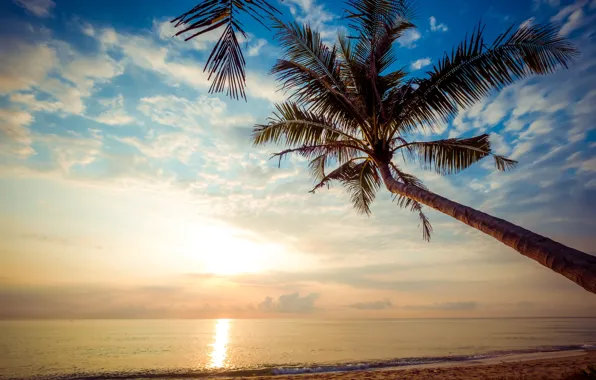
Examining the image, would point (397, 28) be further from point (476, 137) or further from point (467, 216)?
point (467, 216)

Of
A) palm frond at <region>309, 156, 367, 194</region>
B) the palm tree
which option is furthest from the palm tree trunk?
palm frond at <region>309, 156, 367, 194</region>

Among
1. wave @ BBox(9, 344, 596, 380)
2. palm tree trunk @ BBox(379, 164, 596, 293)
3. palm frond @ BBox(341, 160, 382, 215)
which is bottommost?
wave @ BBox(9, 344, 596, 380)

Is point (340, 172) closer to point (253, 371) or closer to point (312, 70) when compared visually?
point (312, 70)

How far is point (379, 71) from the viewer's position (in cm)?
797

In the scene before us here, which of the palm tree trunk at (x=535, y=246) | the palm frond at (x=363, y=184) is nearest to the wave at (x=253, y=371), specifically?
the palm frond at (x=363, y=184)

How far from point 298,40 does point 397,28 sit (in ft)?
7.83

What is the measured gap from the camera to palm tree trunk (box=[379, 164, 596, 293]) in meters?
2.82

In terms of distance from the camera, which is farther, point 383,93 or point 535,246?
point 383,93

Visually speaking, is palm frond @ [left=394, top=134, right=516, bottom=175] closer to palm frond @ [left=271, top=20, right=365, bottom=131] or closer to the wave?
palm frond @ [left=271, top=20, right=365, bottom=131]

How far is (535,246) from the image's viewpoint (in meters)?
3.38

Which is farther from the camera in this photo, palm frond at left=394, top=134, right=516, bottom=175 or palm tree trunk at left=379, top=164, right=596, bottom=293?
palm frond at left=394, top=134, right=516, bottom=175

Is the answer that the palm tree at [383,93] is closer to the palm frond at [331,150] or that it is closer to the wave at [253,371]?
the palm frond at [331,150]

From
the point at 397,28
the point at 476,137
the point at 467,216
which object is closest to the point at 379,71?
the point at 397,28

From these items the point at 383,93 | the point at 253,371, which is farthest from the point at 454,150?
the point at 253,371
